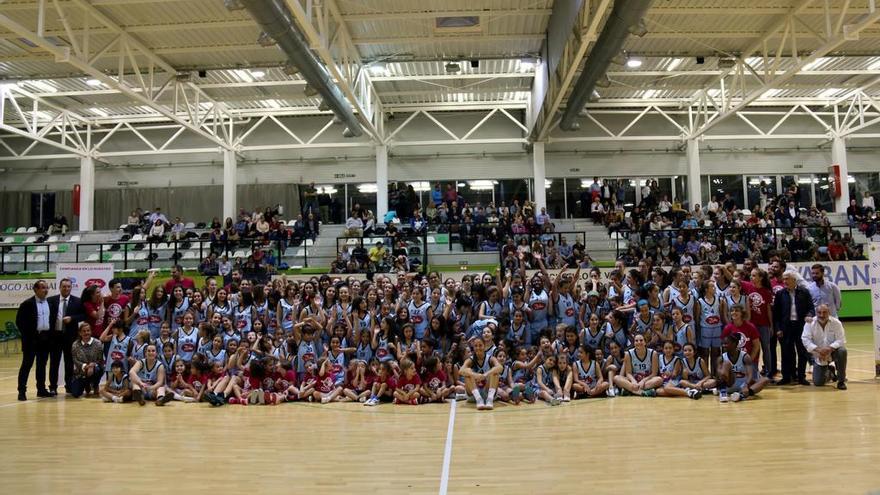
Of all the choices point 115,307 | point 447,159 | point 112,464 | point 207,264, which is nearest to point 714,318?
point 112,464

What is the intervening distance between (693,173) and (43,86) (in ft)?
73.2

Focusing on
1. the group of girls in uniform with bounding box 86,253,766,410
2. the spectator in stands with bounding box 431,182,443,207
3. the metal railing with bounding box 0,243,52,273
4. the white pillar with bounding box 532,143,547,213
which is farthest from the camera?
the spectator in stands with bounding box 431,182,443,207

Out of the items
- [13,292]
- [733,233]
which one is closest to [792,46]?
[733,233]

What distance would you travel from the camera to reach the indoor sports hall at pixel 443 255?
574cm

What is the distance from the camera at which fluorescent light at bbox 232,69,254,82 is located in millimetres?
17505

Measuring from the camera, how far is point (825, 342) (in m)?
8.25

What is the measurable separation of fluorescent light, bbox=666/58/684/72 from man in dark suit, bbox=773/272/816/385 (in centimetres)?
1053

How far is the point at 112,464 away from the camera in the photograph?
525 centimetres

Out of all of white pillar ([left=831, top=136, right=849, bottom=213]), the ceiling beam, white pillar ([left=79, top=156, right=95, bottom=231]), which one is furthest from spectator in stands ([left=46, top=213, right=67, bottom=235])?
white pillar ([left=831, top=136, right=849, bottom=213])

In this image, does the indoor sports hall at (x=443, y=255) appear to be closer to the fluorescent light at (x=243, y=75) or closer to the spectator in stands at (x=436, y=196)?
the fluorescent light at (x=243, y=75)

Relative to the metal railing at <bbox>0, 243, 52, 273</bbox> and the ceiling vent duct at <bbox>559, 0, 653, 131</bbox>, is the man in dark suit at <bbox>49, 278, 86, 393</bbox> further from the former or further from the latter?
the metal railing at <bbox>0, 243, 52, 273</bbox>

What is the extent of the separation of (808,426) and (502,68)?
14.0m

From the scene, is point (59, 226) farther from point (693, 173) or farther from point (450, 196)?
point (693, 173)

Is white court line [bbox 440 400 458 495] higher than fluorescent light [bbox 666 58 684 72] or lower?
lower
